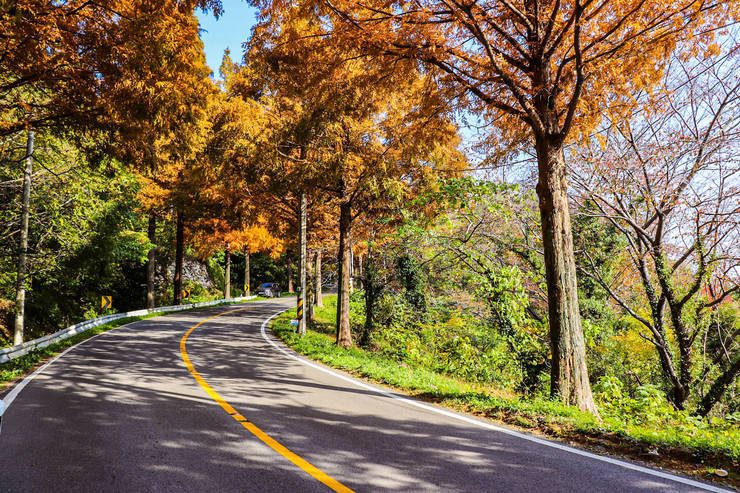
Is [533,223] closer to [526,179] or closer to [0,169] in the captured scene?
[526,179]

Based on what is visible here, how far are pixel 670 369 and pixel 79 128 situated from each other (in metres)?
13.2

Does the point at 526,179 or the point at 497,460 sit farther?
the point at 526,179

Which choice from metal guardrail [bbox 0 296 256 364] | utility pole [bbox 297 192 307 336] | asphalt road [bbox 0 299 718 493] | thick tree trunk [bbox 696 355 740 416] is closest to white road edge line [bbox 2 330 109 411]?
asphalt road [bbox 0 299 718 493]

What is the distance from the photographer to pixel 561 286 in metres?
6.00

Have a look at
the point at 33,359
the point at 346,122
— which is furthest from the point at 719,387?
the point at 33,359

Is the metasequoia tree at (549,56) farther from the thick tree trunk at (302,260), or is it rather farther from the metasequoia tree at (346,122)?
the thick tree trunk at (302,260)

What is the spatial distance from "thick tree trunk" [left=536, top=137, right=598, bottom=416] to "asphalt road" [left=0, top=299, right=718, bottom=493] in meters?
1.73

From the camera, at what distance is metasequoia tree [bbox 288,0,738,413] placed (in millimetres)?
5561

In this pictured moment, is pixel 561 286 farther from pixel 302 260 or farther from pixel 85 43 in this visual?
pixel 302 260

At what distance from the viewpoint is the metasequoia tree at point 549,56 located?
5.56m

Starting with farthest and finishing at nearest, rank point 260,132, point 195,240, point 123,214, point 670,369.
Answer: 1. point 195,240
2. point 123,214
3. point 260,132
4. point 670,369

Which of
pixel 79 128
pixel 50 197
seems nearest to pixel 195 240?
pixel 50 197

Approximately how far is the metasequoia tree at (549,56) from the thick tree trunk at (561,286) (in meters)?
0.01

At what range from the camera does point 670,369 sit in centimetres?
917
